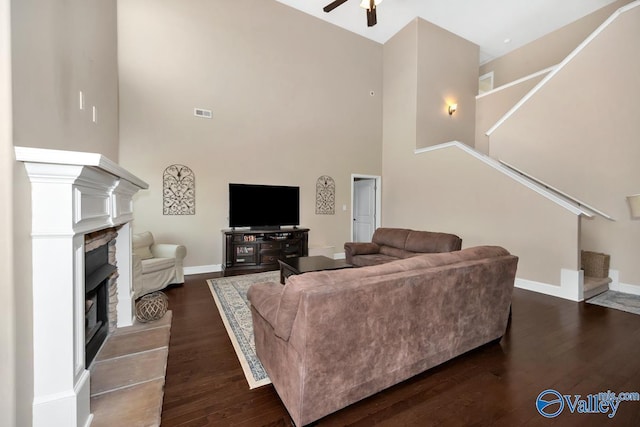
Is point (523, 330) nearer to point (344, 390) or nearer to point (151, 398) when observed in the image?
point (344, 390)

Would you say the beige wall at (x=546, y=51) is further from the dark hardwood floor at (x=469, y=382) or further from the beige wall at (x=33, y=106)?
the beige wall at (x=33, y=106)

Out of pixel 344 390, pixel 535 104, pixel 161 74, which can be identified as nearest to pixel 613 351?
pixel 344 390

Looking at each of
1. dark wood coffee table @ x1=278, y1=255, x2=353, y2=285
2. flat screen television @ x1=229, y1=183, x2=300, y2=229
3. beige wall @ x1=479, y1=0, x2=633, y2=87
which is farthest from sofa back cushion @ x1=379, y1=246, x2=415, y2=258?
beige wall @ x1=479, y1=0, x2=633, y2=87

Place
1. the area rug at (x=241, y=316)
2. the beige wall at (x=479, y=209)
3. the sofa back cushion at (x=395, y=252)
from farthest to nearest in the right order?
the sofa back cushion at (x=395, y=252) → the beige wall at (x=479, y=209) → the area rug at (x=241, y=316)

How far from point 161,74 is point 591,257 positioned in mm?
7611

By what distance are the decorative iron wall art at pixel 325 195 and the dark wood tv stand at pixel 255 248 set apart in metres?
1.03

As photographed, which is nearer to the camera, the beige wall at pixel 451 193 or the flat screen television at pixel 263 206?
the beige wall at pixel 451 193

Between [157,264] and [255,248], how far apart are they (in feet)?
5.23

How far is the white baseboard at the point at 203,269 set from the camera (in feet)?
15.9

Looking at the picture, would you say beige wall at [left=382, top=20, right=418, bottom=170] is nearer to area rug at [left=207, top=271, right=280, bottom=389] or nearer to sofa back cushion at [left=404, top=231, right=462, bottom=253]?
sofa back cushion at [left=404, top=231, right=462, bottom=253]

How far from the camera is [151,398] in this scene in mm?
1714

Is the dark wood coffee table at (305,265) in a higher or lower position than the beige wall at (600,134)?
lower

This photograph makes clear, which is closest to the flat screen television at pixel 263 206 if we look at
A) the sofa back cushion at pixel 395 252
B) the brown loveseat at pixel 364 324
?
the sofa back cushion at pixel 395 252

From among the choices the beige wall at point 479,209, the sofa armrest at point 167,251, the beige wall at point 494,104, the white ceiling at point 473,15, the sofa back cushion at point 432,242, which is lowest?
the sofa armrest at point 167,251
